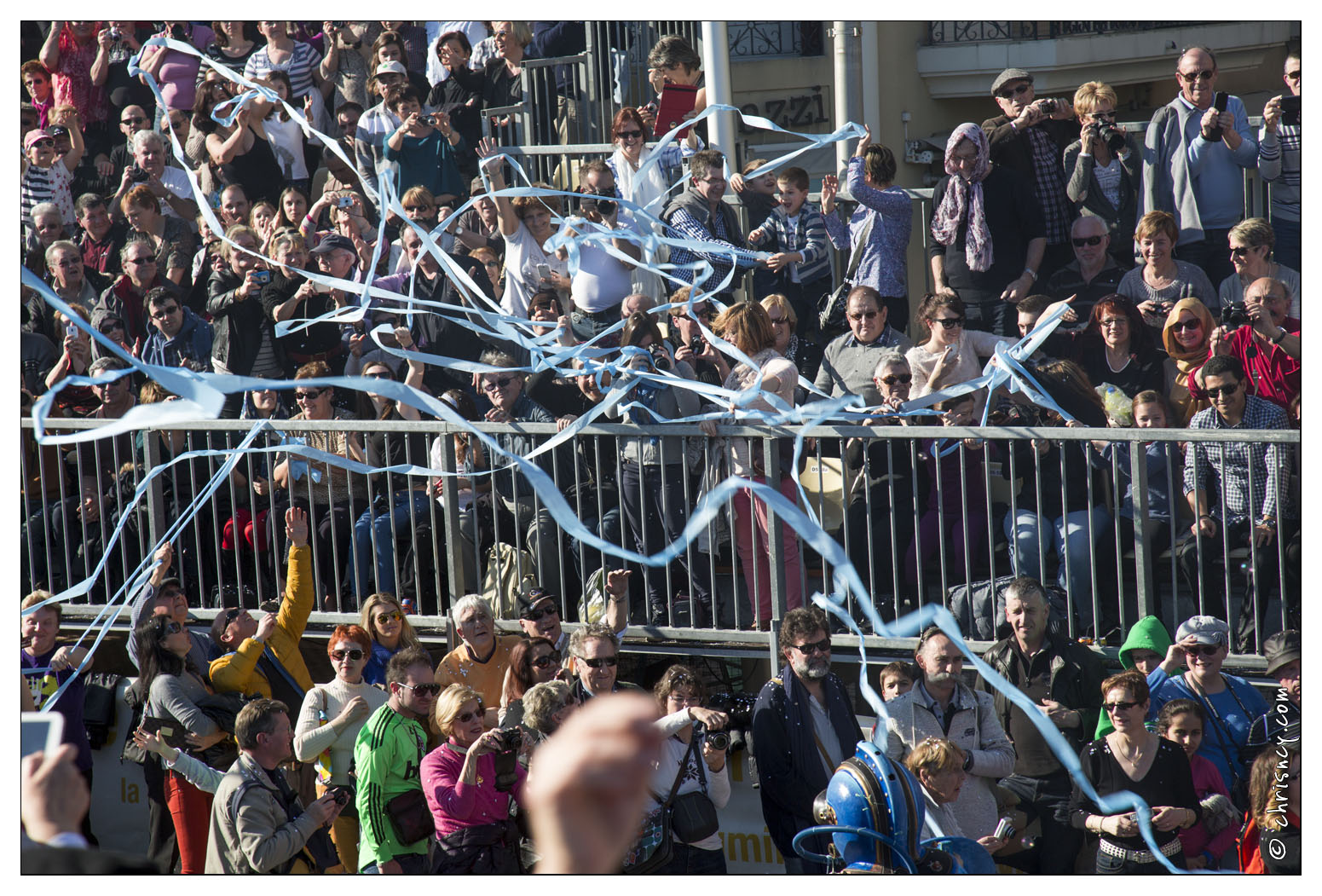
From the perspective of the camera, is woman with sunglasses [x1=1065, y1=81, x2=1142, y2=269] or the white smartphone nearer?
the white smartphone

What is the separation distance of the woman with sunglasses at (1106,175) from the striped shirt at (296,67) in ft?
15.0

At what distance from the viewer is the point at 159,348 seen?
7277 mm

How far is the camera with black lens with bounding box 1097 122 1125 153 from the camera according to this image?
6.63 meters

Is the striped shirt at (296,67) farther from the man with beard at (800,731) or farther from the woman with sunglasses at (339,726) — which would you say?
the man with beard at (800,731)

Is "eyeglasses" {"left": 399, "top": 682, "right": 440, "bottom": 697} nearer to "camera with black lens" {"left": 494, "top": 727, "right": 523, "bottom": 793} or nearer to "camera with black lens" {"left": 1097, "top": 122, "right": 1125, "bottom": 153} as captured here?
"camera with black lens" {"left": 494, "top": 727, "right": 523, "bottom": 793}

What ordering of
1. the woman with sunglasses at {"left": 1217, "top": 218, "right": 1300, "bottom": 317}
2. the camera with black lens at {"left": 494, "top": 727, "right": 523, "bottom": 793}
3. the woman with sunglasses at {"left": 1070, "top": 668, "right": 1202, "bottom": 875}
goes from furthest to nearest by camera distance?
the woman with sunglasses at {"left": 1217, "top": 218, "right": 1300, "bottom": 317} < the camera with black lens at {"left": 494, "top": 727, "right": 523, "bottom": 793} < the woman with sunglasses at {"left": 1070, "top": 668, "right": 1202, "bottom": 875}

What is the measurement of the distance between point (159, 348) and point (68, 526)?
1.18 m

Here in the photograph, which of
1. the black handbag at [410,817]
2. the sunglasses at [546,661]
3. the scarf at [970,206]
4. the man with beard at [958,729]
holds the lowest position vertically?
the black handbag at [410,817]

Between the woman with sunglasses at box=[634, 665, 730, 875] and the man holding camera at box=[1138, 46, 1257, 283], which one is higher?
the man holding camera at box=[1138, 46, 1257, 283]

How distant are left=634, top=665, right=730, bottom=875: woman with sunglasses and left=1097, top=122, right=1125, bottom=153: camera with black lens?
3.33 m

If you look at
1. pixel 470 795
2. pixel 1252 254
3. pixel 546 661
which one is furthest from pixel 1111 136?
pixel 470 795

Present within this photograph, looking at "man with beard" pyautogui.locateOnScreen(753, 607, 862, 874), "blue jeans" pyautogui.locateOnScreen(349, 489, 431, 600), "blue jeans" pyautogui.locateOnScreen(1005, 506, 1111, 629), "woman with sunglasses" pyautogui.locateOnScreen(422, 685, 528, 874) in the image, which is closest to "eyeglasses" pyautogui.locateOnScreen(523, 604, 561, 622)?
"woman with sunglasses" pyautogui.locateOnScreen(422, 685, 528, 874)

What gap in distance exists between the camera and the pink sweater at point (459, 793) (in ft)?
16.2

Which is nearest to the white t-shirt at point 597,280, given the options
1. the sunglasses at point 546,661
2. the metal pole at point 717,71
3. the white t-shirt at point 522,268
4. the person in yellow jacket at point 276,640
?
the white t-shirt at point 522,268
